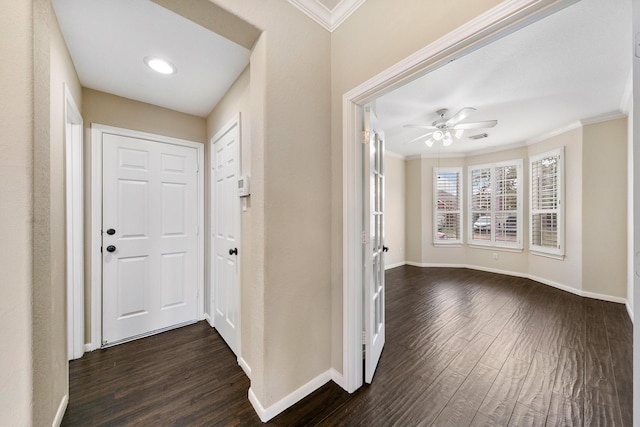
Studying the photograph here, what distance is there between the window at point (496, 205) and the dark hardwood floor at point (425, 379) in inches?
82.5

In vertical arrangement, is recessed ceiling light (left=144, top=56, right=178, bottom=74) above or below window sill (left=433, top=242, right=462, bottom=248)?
above

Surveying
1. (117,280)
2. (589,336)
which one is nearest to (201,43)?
(117,280)

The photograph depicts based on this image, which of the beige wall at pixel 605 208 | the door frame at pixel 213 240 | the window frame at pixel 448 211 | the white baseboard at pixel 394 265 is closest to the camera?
the door frame at pixel 213 240

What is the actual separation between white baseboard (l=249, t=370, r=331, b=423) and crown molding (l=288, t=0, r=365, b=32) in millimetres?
2511

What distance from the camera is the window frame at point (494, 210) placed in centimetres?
452

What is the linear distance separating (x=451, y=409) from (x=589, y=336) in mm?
2093

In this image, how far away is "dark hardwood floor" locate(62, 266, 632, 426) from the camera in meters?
1.44

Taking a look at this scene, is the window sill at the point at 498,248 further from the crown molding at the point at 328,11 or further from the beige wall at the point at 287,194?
the crown molding at the point at 328,11

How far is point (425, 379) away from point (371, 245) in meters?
1.11

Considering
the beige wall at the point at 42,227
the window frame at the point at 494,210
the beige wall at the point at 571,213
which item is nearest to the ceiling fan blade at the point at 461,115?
the beige wall at the point at 571,213

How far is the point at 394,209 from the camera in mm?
5391

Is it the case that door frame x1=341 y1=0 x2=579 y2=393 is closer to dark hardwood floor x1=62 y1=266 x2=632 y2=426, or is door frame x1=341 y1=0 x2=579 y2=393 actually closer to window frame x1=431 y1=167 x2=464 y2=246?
dark hardwood floor x1=62 y1=266 x2=632 y2=426

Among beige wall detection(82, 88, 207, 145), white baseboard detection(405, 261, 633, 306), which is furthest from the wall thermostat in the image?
white baseboard detection(405, 261, 633, 306)

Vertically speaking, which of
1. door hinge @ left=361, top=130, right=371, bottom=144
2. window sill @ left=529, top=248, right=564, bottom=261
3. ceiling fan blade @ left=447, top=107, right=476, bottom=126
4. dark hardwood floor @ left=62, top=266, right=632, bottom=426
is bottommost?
dark hardwood floor @ left=62, top=266, right=632, bottom=426
